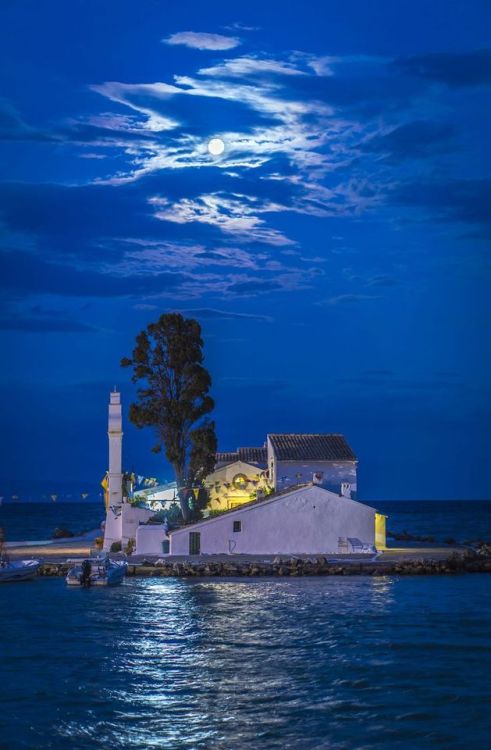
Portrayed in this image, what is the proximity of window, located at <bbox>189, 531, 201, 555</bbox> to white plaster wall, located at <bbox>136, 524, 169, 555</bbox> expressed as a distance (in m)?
1.85

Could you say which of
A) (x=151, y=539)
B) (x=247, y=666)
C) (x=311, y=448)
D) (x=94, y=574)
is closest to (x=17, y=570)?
(x=94, y=574)

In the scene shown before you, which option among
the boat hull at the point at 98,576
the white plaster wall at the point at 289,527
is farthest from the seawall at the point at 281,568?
the boat hull at the point at 98,576

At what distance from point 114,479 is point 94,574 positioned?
47.6ft

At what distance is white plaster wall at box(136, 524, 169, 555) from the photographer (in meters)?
58.8

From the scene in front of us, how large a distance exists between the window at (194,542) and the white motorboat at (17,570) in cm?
832

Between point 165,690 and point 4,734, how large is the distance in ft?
17.3

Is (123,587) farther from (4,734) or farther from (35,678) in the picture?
(4,734)

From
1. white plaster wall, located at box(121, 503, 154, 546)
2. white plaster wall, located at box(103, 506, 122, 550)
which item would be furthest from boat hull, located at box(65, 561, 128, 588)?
white plaster wall, located at box(103, 506, 122, 550)

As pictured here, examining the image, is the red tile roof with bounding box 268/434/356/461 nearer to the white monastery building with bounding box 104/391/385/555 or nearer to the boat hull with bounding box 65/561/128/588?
the white monastery building with bounding box 104/391/385/555

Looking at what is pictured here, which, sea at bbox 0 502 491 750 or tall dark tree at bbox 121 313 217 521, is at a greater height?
tall dark tree at bbox 121 313 217 521

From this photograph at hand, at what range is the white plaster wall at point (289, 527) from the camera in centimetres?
5634

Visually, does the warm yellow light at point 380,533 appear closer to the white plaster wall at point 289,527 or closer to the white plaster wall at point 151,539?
the white plaster wall at point 289,527

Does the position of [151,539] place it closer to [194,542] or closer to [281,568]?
[194,542]

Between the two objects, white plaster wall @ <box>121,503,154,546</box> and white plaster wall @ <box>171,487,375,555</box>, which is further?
white plaster wall @ <box>121,503,154,546</box>
